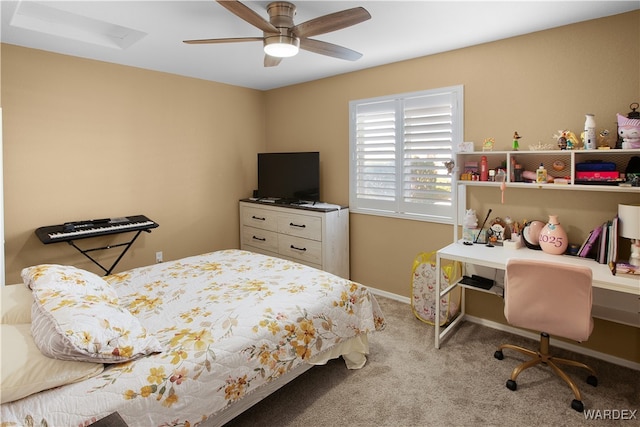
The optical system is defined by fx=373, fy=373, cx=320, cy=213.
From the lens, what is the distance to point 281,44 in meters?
2.32

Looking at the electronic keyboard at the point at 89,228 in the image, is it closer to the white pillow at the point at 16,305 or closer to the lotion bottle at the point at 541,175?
the white pillow at the point at 16,305

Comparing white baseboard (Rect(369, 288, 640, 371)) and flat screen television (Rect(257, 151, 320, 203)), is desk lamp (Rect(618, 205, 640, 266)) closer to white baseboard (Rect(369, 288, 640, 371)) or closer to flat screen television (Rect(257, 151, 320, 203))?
white baseboard (Rect(369, 288, 640, 371))

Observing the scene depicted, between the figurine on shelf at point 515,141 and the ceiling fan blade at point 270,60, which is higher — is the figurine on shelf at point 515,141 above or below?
below

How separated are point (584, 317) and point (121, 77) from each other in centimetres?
433

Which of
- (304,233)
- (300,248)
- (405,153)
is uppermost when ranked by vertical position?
(405,153)

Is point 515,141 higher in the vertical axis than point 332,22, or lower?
lower

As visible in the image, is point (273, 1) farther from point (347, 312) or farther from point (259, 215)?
point (259, 215)

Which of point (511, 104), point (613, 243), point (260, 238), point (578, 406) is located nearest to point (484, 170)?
point (511, 104)

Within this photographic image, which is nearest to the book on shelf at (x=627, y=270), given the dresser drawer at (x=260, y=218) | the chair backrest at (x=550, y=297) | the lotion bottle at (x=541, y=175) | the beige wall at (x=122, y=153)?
the chair backrest at (x=550, y=297)

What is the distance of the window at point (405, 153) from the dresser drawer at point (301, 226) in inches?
20.0

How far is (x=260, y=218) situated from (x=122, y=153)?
5.45 feet

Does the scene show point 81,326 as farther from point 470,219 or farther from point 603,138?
point 603,138

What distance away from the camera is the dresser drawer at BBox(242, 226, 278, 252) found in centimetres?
451

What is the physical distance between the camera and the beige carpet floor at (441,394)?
7.02 ft
